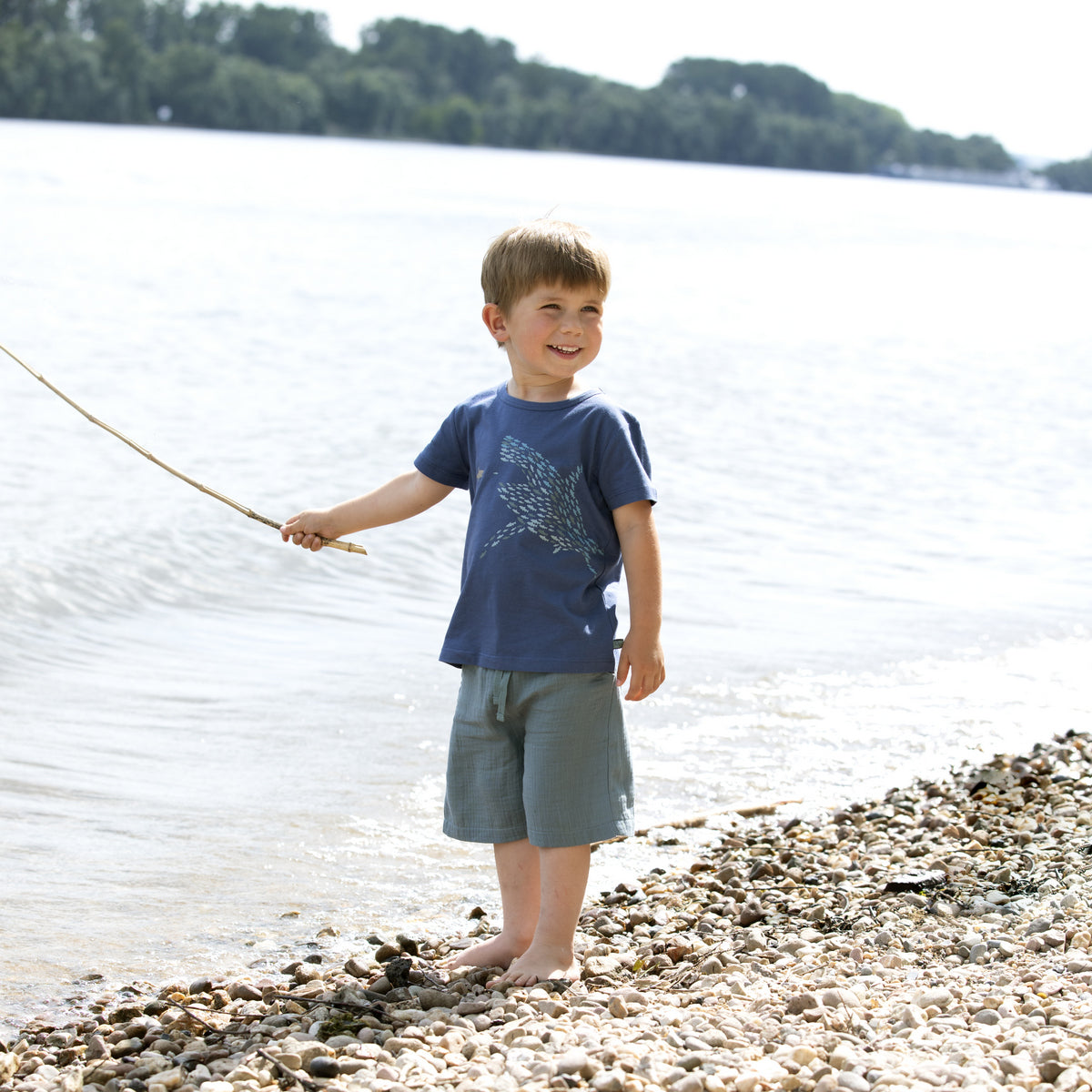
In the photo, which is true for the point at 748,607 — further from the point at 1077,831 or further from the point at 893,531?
the point at 1077,831

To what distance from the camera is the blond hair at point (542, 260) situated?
314 cm

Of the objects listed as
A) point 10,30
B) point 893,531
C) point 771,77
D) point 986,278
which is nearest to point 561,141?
point 771,77

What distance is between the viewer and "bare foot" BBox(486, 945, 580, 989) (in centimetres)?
318

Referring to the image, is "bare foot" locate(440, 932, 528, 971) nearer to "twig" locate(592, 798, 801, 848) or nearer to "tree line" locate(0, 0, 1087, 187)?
"twig" locate(592, 798, 801, 848)

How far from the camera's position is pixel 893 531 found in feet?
32.7

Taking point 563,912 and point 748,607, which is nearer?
point 563,912

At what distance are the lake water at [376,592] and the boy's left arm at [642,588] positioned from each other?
32.8 inches

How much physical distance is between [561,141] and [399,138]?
1166 centimetres

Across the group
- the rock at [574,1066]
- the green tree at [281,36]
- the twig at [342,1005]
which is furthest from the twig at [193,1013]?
the green tree at [281,36]

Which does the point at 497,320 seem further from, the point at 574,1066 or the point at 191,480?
the point at 574,1066

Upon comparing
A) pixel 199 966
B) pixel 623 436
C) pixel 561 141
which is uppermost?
pixel 561 141

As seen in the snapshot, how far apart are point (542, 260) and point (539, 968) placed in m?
1.54

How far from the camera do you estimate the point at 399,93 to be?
94812 mm

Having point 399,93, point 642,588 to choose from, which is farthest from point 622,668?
point 399,93
